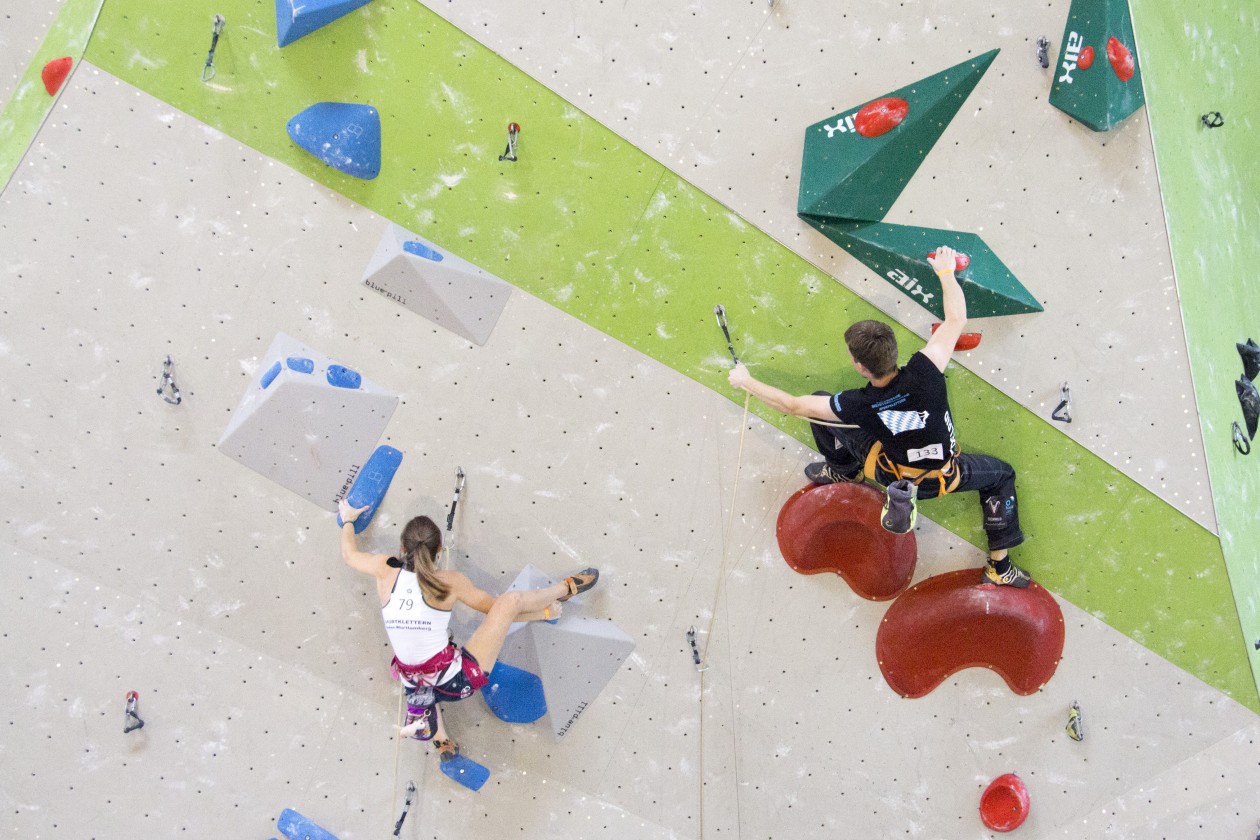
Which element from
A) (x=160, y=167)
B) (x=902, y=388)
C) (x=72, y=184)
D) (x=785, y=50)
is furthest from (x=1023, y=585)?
(x=72, y=184)

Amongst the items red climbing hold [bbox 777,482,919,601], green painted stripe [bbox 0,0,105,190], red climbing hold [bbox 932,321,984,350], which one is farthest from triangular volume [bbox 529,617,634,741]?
green painted stripe [bbox 0,0,105,190]

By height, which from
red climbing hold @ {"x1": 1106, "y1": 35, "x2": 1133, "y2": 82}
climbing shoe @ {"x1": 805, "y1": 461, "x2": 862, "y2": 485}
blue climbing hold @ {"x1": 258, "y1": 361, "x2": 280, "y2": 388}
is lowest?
blue climbing hold @ {"x1": 258, "y1": 361, "x2": 280, "y2": 388}

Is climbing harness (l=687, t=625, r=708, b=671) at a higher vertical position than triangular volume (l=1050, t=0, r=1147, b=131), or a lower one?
lower

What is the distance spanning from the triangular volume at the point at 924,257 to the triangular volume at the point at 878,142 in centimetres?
8

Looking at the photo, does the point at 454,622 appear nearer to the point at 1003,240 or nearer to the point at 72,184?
the point at 72,184

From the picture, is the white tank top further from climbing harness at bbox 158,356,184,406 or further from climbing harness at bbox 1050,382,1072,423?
climbing harness at bbox 1050,382,1072,423

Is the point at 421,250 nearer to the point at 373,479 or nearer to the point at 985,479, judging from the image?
the point at 373,479

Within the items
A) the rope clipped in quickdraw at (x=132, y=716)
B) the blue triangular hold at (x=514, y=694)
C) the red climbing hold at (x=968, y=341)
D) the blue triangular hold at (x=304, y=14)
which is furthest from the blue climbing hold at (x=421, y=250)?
the rope clipped in quickdraw at (x=132, y=716)

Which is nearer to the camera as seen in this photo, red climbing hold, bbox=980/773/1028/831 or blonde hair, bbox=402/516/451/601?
blonde hair, bbox=402/516/451/601

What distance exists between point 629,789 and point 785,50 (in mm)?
2514

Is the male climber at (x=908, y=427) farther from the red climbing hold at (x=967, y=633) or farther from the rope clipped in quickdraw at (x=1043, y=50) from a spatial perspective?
the rope clipped in quickdraw at (x=1043, y=50)

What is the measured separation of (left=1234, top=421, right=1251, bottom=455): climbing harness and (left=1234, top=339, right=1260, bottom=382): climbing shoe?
0.65 ft

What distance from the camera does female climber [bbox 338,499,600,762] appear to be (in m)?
2.83

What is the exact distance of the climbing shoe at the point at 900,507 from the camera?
8.83 ft
